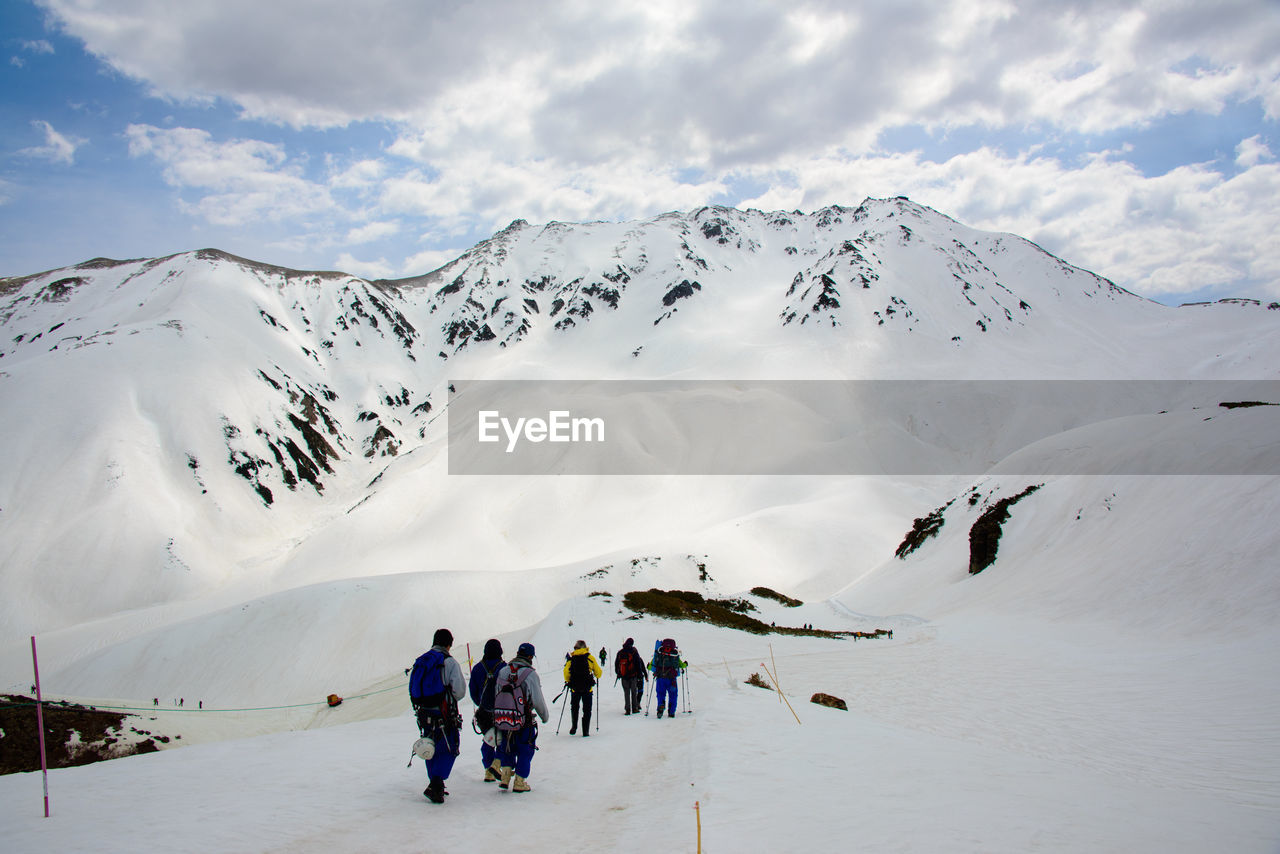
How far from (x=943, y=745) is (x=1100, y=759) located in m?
2.81

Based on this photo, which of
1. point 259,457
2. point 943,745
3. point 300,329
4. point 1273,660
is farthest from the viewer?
point 300,329

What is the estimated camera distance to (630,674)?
47.5 feet

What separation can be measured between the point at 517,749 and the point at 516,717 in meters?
0.63

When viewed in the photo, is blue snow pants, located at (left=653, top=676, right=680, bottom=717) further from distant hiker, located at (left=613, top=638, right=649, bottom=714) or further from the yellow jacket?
the yellow jacket

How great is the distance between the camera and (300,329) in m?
153

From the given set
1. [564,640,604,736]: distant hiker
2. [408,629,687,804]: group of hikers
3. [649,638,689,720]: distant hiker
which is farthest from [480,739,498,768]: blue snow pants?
[649,638,689,720]: distant hiker

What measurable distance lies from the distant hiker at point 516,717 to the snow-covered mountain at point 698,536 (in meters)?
0.82

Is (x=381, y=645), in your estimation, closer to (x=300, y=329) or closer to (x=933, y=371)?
(x=933, y=371)

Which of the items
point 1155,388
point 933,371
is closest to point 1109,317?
point 1155,388

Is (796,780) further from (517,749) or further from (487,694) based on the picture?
(487,694)

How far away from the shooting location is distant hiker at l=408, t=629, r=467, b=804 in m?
7.91

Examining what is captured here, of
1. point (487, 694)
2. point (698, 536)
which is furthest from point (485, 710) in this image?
point (698, 536)
